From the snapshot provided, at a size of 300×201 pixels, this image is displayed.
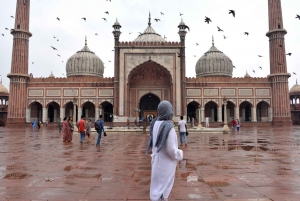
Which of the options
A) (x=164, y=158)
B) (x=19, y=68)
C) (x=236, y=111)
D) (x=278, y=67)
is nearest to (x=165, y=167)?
(x=164, y=158)

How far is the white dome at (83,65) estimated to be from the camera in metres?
37.0

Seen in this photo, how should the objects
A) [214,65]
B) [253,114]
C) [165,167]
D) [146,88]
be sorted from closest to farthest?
1. [165,167]
2. [253,114]
3. [146,88]
4. [214,65]

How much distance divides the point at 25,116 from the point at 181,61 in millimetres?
17543

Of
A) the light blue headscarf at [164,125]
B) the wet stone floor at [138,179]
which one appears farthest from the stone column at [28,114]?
the light blue headscarf at [164,125]

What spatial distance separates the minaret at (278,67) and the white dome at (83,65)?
21351 millimetres

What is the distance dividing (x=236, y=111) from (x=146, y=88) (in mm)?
10230

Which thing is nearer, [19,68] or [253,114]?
[19,68]

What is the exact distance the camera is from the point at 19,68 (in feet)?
98.4

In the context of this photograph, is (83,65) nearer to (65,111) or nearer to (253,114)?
(65,111)

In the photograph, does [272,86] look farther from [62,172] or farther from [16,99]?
[62,172]

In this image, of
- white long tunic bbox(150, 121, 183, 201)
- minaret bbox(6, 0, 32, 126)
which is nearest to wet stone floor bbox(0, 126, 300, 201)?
white long tunic bbox(150, 121, 183, 201)

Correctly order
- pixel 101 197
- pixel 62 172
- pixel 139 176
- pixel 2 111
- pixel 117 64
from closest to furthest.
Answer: pixel 101 197 < pixel 139 176 < pixel 62 172 < pixel 117 64 < pixel 2 111

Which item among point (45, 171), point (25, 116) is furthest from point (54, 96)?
point (45, 171)

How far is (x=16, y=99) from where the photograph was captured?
29922 mm
